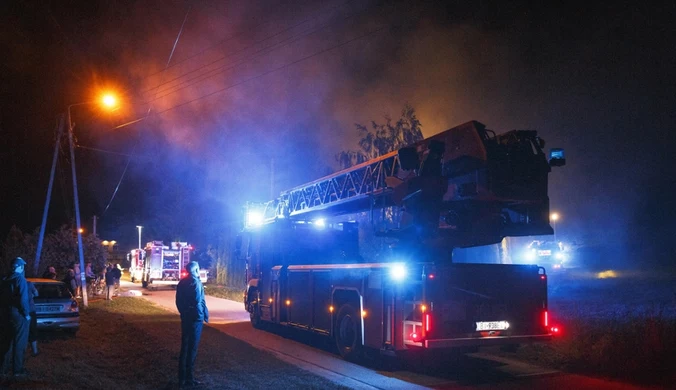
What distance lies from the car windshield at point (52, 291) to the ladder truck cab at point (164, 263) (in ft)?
61.8

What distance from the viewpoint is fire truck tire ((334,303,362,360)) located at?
10.1m

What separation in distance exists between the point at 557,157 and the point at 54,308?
1091 centimetres

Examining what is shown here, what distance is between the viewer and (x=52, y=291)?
12.5 meters

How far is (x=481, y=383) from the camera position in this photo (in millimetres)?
8391

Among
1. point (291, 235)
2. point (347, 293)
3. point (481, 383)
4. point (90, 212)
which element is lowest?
point (481, 383)

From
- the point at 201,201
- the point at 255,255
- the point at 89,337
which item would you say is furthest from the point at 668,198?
the point at 89,337

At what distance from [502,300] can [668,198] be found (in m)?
46.3

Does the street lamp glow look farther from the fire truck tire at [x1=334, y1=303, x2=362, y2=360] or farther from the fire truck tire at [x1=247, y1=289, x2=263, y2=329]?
the fire truck tire at [x1=334, y1=303, x2=362, y2=360]

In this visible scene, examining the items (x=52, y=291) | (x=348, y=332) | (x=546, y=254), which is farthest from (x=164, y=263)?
(x=546, y=254)

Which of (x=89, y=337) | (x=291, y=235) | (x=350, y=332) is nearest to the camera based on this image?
(x=350, y=332)

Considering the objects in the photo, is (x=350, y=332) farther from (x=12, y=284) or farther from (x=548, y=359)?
(x=12, y=284)

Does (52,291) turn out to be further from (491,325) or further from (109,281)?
(109,281)

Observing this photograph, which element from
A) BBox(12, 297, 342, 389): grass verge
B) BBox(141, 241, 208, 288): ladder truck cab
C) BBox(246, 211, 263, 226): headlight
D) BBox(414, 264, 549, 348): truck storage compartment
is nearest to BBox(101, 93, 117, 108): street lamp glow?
BBox(246, 211, 263, 226): headlight

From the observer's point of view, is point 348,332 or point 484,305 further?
point 348,332
